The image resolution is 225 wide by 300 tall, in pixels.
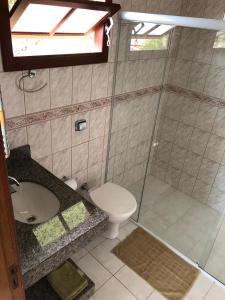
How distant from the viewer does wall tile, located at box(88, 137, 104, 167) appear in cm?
244

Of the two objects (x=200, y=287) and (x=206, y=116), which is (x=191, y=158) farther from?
(x=200, y=287)

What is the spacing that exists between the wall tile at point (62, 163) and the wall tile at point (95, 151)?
28 cm

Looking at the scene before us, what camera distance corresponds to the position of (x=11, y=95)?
1.60 metres

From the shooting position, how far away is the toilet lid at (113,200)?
2.24 metres

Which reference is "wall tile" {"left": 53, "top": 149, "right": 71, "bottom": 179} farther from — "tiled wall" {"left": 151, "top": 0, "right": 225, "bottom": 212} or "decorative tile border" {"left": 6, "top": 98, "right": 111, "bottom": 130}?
"tiled wall" {"left": 151, "top": 0, "right": 225, "bottom": 212}

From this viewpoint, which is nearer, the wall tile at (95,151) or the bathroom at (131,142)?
the bathroom at (131,142)

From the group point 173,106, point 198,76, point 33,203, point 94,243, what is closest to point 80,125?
point 33,203

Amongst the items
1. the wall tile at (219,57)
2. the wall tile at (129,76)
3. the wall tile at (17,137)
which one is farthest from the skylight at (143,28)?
the wall tile at (17,137)

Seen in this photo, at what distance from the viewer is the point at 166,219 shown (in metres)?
2.83

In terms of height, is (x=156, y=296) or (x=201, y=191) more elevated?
(x=201, y=191)

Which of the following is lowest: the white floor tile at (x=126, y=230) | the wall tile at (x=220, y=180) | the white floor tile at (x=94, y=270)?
the white floor tile at (x=126, y=230)

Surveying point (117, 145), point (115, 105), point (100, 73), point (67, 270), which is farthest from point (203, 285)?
point (100, 73)

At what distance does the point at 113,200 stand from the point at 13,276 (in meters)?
1.53

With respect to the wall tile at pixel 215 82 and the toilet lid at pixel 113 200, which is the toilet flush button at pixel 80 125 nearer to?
the toilet lid at pixel 113 200
